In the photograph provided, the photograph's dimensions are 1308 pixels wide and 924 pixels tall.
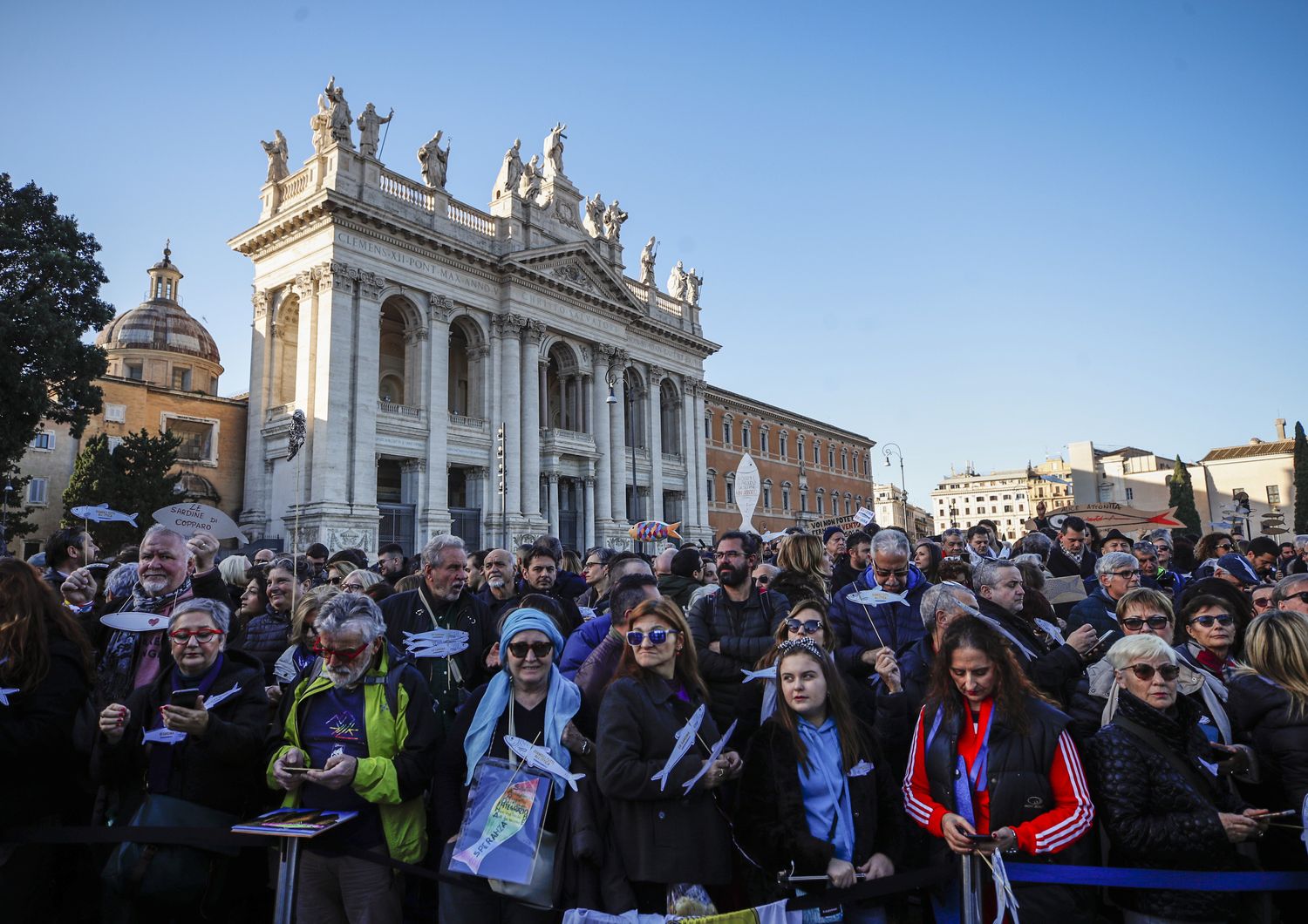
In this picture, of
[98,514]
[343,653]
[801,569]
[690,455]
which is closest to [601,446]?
[690,455]

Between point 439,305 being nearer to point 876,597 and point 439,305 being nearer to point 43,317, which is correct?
point 43,317

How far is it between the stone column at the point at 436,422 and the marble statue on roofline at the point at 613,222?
11.6 metres

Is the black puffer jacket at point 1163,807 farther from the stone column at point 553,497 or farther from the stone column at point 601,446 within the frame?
the stone column at point 601,446

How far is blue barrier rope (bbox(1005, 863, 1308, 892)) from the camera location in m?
3.19

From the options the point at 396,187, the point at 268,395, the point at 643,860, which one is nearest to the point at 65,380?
the point at 268,395

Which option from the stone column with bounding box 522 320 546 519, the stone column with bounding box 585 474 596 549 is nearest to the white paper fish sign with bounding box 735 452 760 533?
the stone column with bounding box 522 320 546 519

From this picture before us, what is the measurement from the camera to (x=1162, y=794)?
10.9ft

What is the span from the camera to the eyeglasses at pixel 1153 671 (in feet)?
11.3

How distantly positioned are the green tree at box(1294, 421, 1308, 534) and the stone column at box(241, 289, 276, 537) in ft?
155

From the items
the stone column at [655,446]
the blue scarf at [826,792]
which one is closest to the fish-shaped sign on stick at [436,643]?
the blue scarf at [826,792]

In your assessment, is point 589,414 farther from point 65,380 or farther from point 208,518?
point 208,518

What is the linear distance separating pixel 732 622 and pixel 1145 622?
2.24m

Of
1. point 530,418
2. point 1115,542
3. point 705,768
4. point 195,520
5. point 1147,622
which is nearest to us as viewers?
point 705,768

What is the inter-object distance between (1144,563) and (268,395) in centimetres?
2694
